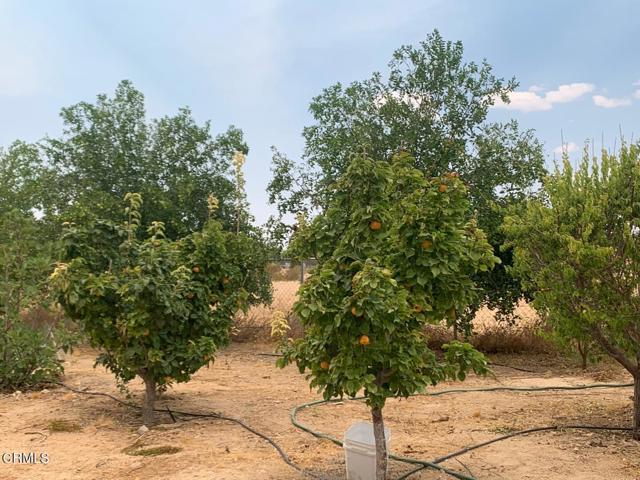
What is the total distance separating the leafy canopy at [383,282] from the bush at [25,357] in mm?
5310

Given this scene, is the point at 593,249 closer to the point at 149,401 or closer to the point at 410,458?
the point at 410,458

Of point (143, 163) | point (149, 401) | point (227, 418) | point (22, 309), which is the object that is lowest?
point (227, 418)

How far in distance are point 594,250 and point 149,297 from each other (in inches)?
167

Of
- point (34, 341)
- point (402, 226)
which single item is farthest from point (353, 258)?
point (34, 341)

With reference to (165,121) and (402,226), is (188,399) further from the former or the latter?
(165,121)

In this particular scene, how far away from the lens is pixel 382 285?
397 cm

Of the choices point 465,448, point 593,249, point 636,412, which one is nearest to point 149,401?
point 465,448

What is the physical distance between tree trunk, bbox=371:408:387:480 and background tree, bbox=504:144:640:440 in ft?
8.19

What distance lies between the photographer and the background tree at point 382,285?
4.06 meters

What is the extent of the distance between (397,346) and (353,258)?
Answer: 27.2 inches

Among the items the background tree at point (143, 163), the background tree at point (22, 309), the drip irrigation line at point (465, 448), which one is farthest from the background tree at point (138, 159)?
the drip irrigation line at point (465, 448)

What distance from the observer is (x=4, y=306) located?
349 inches

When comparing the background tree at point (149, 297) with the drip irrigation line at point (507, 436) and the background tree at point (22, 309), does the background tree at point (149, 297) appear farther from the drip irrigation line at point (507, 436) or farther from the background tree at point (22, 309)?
the drip irrigation line at point (507, 436)

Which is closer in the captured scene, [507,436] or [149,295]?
[507,436]
